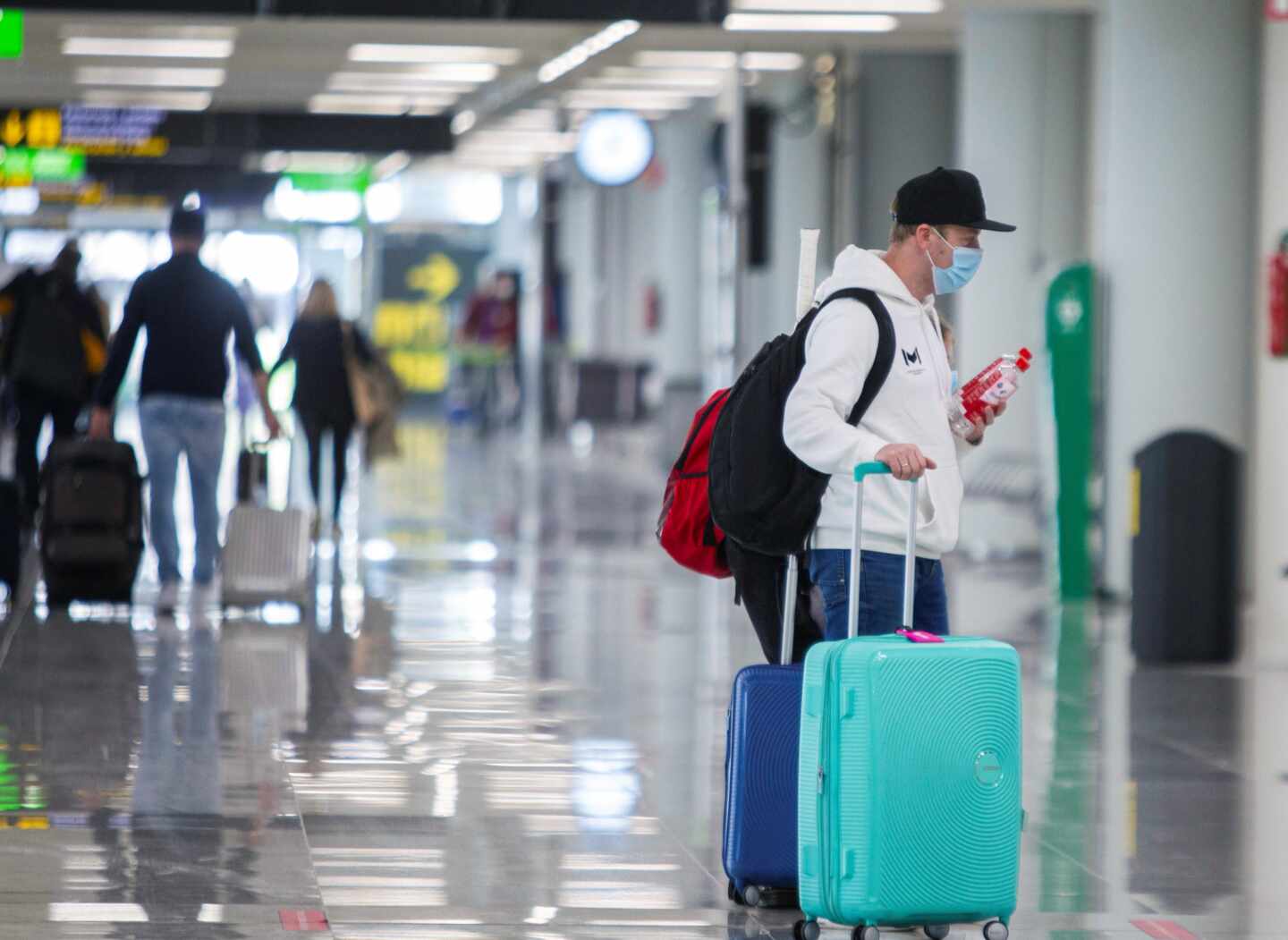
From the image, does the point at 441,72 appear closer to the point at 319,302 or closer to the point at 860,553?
the point at 319,302

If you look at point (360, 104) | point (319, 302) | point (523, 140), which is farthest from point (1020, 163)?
point (523, 140)

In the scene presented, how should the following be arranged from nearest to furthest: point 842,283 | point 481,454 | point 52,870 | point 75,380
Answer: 1. point 842,283
2. point 52,870
3. point 75,380
4. point 481,454

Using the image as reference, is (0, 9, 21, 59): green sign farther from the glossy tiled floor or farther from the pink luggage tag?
the pink luggage tag

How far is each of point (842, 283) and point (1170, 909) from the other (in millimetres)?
1749

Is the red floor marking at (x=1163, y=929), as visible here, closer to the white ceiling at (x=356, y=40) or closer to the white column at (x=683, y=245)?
the white ceiling at (x=356, y=40)

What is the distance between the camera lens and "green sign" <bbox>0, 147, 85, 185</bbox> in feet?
65.8

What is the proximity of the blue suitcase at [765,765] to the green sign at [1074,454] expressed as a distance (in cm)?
820

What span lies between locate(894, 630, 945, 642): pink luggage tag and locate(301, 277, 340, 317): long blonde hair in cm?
1021

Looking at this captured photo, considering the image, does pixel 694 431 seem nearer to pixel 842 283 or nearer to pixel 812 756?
pixel 842 283

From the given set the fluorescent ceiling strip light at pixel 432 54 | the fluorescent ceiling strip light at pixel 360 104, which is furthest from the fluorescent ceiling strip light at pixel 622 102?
the fluorescent ceiling strip light at pixel 432 54

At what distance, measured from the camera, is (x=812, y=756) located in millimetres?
4688

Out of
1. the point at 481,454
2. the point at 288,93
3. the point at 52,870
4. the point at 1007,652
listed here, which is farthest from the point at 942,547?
the point at 481,454

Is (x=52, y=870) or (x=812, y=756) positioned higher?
(x=812, y=756)

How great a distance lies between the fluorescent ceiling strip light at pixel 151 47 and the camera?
18.4 m
